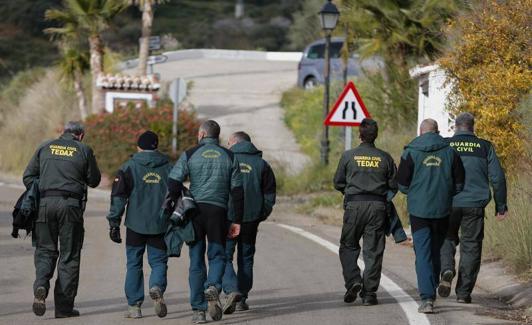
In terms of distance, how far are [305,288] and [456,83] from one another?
7673 millimetres

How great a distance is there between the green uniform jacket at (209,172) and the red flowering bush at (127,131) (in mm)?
17515

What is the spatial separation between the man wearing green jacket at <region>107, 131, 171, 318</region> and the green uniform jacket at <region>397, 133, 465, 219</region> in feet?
7.87

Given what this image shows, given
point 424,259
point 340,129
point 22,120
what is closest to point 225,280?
point 424,259

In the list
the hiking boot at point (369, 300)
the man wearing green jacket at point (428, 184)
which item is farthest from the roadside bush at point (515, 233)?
the hiking boot at point (369, 300)

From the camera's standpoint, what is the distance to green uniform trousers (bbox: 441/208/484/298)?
11641mm

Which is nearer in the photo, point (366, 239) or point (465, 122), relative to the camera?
point (366, 239)

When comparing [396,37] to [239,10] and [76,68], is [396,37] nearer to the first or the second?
[76,68]

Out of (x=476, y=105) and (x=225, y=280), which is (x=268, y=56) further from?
(x=225, y=280)

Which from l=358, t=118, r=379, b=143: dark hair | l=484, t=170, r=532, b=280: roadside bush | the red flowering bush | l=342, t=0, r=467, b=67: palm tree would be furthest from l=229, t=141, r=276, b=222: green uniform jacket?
the red flowering bush

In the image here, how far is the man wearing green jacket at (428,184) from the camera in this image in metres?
11.2

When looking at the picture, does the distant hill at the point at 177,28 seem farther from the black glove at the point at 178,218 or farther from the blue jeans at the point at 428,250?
the black glove at the point at 178,218

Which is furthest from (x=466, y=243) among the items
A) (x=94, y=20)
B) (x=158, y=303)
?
(x=94, y=20)

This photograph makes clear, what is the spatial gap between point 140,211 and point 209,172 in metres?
0.71

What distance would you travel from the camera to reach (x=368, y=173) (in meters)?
11.4
